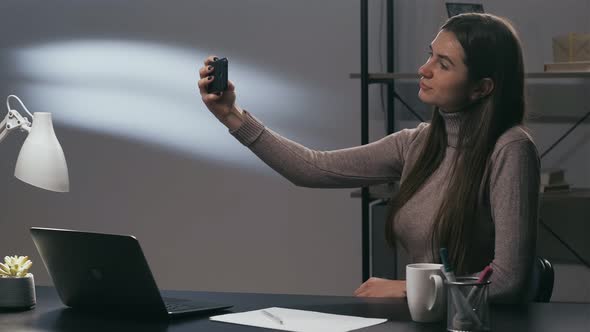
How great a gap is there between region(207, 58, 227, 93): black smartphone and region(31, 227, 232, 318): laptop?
55cm

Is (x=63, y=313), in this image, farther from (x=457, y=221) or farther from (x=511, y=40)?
(x=511, y=40)

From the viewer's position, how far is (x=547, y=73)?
298 cm

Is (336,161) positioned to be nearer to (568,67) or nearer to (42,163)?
(42,163)

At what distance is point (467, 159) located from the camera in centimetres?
202

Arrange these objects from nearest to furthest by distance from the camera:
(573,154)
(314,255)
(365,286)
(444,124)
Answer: (365,286), (444,124), (573,154), (314,255)

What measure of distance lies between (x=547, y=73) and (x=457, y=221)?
120 cm

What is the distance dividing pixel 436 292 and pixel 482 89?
2.31 feet

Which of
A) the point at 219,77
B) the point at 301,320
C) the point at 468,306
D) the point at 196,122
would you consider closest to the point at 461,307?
the point at 468,306

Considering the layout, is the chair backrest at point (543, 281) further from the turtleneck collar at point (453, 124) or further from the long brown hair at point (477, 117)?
the turtleneck collar at point (453, 124)

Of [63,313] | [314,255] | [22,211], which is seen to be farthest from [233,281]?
[63,313]

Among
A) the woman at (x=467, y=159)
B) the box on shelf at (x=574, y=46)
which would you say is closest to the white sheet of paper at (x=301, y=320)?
the woman at (x=467, y=159)

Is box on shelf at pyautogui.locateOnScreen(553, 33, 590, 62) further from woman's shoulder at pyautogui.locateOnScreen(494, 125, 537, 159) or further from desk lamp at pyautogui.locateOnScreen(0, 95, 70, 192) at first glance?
desk lamp at pyautogui.locateOnScreen(0, 95, 70, 192)

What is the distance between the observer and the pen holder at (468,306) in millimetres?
1403

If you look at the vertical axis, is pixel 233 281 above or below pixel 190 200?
below
